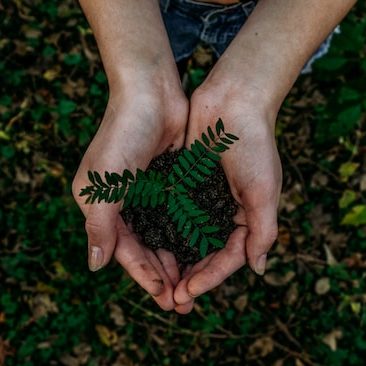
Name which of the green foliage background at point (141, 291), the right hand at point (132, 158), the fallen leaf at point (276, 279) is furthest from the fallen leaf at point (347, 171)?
the right hand at point (132, 158)

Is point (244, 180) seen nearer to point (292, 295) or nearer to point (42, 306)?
point (292, 295)

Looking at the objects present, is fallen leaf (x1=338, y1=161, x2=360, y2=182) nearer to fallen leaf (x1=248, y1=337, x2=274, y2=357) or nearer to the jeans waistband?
fallen leaf (x1=248, y1=337, x2=274, y2=357)

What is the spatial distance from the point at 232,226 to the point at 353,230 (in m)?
1.85

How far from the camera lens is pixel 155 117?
8.59ft

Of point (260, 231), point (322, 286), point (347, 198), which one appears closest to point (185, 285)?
point (260, 231)

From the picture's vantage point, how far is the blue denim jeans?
3.04 m

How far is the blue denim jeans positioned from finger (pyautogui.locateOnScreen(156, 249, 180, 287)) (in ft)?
4.46

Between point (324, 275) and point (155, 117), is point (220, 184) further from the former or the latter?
point (324, 275)

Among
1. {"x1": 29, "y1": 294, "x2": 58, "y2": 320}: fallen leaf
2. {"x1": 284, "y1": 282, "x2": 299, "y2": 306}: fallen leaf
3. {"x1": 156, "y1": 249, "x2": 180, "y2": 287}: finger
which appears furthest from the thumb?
{"x1": 284, "y1": 282, "x2": 299, "y2": 306}: fallen leaf

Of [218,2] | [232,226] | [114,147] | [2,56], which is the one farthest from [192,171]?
[2,56]

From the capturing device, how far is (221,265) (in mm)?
2660

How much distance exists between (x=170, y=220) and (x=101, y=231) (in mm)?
371

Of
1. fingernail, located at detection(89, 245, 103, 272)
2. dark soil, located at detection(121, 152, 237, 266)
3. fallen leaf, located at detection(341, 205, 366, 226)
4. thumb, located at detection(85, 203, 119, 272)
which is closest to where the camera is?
thumb, located at detection(85, 203, 119, 272)

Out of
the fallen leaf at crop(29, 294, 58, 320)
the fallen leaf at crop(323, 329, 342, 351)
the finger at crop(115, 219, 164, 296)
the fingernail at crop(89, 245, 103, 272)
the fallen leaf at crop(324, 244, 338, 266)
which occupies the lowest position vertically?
the fallen leaf at crop(323, 329, 342, 351)
